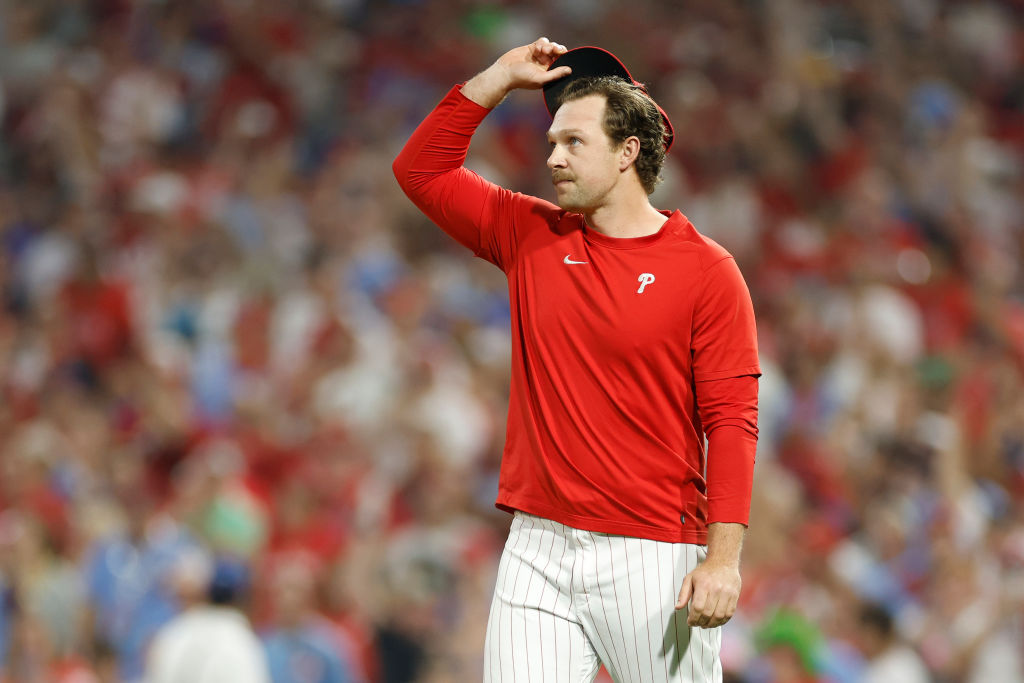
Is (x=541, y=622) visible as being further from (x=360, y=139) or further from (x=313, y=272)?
(x=360, y=139)

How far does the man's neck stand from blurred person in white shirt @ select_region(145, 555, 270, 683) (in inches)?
112

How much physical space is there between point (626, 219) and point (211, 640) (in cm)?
293

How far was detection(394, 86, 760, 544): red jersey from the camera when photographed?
2516 millimetres

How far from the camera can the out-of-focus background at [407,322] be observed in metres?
5.21

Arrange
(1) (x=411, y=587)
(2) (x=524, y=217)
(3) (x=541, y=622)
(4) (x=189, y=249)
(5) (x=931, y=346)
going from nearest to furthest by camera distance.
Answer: (3) (x=541, y=622), (2) (x=524, y=217), (1) (x=411, y=587), (5) (x=931, y=346), (4) (x=189, y=249)

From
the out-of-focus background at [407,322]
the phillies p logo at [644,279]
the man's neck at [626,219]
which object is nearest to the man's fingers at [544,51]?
the man's neck at [626,219]

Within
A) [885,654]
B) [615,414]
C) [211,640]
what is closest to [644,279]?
[615,414]

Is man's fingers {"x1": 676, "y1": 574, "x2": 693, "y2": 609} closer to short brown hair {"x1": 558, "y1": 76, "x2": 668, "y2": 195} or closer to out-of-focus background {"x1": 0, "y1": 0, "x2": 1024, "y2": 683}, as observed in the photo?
short brown hair {"x1": 558, "y1": 76, "x2": 668, "y2": 195}

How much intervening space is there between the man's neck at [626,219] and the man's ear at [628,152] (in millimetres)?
83

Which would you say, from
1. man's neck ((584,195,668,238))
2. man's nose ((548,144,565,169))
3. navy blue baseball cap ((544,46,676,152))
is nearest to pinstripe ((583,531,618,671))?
man's neck ((584,195,668,238))

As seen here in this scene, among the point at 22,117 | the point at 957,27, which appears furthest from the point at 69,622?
the point at 957,27

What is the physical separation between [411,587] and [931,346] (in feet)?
11.0

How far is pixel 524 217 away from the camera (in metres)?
2.77

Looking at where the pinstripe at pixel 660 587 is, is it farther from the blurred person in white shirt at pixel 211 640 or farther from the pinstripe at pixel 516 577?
the blurred person in white shirt at pixel 211 640
